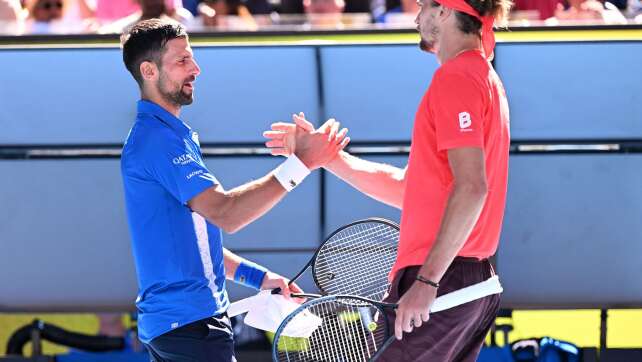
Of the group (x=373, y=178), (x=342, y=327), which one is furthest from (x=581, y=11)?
(x=342, y=327)

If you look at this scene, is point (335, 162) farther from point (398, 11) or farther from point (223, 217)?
point (398, 11)

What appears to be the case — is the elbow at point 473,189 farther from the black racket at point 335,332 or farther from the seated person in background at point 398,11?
the seated person in background at point 398,11

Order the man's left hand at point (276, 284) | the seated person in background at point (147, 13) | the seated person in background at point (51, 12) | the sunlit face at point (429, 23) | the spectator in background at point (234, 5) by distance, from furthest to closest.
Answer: the spectator in background at point (234, 5) < the seated person in background at point (51, 12) < the seated person in background at point (147, 13) < the man's left hand at point (276, 284) < the sunlit face at point (429, 23)

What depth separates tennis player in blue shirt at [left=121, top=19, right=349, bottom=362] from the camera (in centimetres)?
362

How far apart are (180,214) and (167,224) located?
2.3 inches

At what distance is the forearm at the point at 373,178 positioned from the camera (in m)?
4.16

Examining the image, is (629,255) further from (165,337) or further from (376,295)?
(165,337)

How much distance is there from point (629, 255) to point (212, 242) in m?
2.78

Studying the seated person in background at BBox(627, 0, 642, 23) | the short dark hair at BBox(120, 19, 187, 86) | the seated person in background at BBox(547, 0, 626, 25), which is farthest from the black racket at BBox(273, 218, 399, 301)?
the seated person in background at BBox(627, 0, 642, 23)

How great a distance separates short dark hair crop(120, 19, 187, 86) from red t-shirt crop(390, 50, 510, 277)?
0.99 meters

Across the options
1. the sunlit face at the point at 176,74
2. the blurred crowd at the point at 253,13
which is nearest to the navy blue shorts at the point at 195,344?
the sunlit face at the point at 176,74

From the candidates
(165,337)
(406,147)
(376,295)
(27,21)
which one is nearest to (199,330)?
(165,337)

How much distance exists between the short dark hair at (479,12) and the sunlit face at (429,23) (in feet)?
0.09

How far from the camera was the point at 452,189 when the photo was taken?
3320mm
